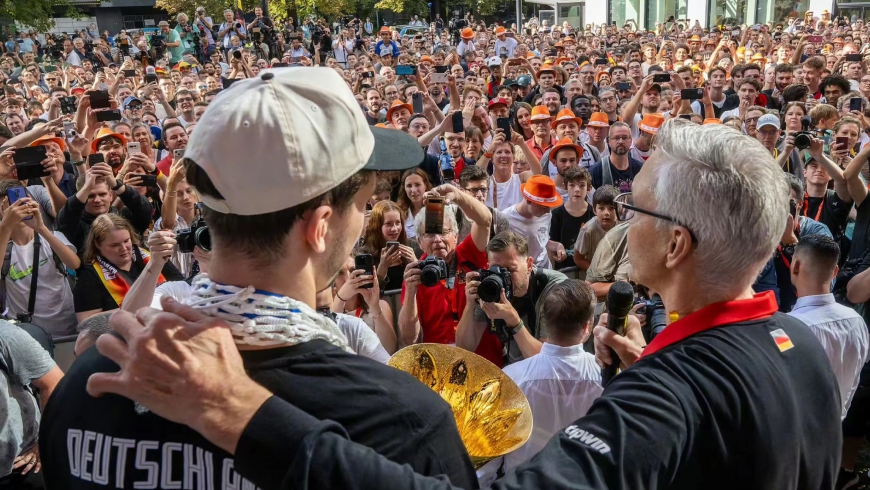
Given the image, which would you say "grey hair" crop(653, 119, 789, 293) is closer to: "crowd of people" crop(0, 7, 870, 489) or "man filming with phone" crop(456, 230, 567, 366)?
"crowd of people" crop(0, 7, 870, 489)

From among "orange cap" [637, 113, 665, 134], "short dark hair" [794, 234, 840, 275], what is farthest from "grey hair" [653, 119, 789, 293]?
"orange cap" [637, 113, 665, 134]

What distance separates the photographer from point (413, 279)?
4012mm

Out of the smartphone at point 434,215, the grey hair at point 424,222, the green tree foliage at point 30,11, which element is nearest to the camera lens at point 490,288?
the smartphone at point 434,215

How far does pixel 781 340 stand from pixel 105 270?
4.59 metres

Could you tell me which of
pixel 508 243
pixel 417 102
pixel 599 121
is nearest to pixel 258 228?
pixel 508 243

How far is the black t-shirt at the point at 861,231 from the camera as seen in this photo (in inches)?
209

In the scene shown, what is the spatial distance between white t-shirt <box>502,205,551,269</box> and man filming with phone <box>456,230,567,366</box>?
1.21 meters

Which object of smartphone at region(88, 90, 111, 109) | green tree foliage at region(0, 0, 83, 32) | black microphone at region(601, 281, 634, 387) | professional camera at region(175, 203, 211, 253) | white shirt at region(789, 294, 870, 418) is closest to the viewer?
black microphone at region(601, 281, 634, 387)

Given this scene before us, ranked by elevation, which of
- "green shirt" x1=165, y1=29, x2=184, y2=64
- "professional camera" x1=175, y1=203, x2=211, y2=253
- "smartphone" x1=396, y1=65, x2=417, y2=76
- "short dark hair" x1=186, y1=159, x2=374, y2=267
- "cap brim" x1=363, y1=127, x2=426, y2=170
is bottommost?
"professional camera" x1=175, y1=203, x2=211, y2=253

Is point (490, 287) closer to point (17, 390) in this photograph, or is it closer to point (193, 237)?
point (193, 237)

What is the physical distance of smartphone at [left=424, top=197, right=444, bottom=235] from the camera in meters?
4.46

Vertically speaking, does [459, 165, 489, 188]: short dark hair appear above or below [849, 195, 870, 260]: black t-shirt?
above

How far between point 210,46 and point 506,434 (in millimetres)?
22312

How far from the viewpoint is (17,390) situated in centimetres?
329
